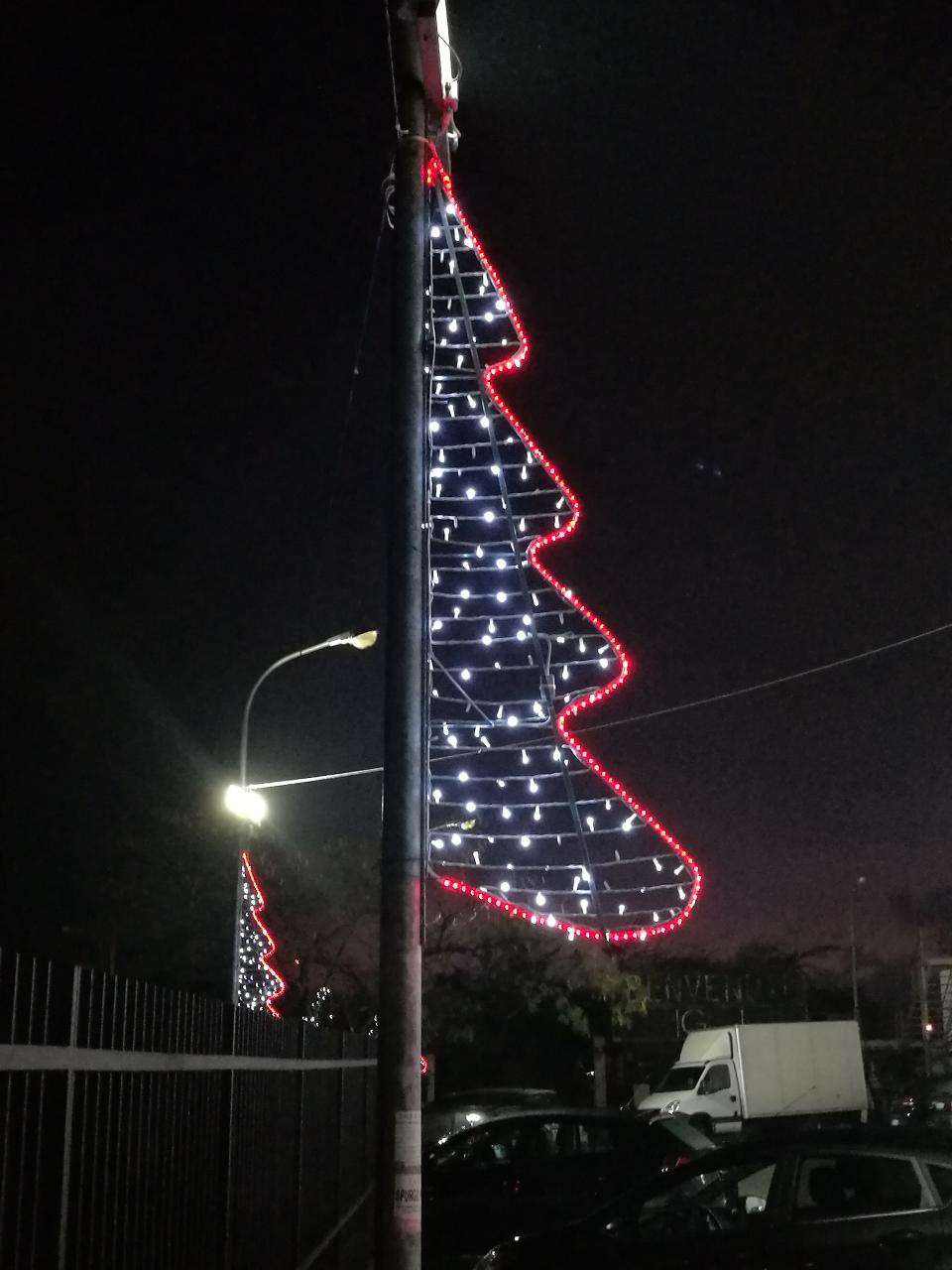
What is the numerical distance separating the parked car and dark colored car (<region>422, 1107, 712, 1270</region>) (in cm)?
44

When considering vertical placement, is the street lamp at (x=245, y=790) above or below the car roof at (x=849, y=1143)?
above

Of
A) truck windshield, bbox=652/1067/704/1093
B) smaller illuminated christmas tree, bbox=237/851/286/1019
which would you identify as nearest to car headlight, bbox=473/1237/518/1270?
smaller illuminated christmas tree, bbox=237/851/286/1019

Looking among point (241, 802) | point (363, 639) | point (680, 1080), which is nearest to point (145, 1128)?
point (241, 802)

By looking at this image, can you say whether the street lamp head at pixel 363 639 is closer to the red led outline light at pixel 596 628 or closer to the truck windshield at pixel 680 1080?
the red led outline light at pixel 596 628

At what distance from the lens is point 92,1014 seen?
16.1ft

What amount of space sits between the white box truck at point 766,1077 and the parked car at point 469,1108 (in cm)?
742

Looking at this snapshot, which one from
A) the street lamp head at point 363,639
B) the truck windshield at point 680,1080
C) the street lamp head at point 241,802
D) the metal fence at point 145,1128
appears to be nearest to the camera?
the metal fence at point 145,1128

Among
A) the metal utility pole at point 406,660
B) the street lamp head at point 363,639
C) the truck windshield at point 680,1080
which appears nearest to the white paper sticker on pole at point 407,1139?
the metal utility pole at point 406,660

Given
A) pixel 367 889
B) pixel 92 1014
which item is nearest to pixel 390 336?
pixel 92 1014

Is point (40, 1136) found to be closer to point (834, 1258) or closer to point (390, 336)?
point (834, 1258)

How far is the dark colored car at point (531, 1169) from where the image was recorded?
40.5 feet

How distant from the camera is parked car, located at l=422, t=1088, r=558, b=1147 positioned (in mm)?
16609

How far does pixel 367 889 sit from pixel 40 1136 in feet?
91.4

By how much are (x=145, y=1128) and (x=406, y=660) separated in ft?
9.82
